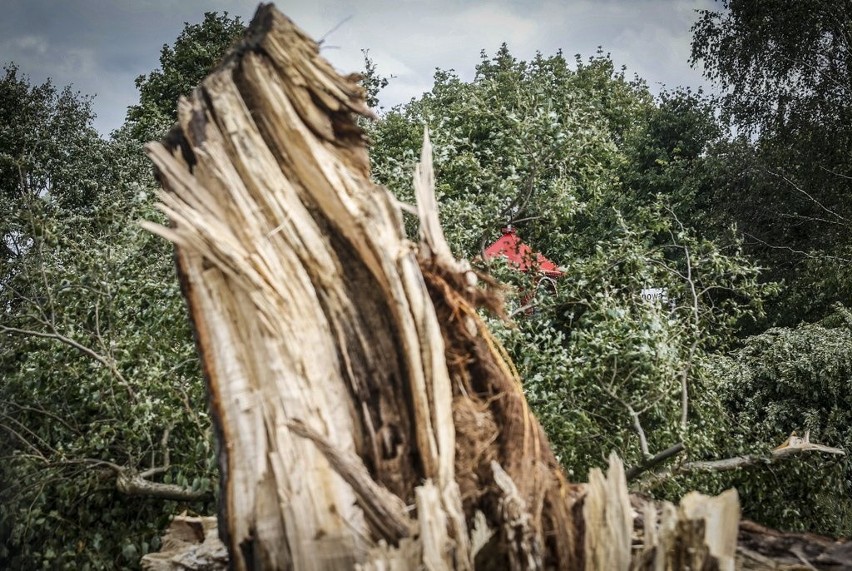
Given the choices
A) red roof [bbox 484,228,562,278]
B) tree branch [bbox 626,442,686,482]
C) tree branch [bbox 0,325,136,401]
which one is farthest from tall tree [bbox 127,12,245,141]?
tree branch [bbox 626,442,686,482]

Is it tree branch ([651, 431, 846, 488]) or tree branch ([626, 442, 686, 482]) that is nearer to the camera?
tree branch ([626, 442, 686, 482])

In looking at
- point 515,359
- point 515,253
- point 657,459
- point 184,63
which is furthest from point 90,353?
point 184,63

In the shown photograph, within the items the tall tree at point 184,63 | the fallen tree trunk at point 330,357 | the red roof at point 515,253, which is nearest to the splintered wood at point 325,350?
the fallen tree trunk at point 330,357

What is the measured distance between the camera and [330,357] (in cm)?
230

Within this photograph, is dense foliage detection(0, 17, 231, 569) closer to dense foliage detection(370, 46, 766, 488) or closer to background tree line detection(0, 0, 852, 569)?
background tree line detection(0, 0, 852, 569)

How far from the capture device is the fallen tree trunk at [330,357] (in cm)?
213

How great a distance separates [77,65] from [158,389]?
49.2 feet

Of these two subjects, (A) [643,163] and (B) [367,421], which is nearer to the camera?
(B) [367,421]

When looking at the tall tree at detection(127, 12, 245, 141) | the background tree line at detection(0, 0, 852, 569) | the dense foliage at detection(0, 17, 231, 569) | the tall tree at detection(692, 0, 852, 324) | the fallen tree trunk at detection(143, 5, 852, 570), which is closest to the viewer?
the fallen tree trunk at detection(143, 5, 852, 570)

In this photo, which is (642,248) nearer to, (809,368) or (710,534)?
(809,368)

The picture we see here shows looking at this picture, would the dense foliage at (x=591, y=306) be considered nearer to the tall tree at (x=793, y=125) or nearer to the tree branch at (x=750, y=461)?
the tree branch at (x=750, y=461)

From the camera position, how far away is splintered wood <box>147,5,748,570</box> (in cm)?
214

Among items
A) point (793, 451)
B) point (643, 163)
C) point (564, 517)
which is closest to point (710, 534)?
point (564, 517)

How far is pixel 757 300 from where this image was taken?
6105 millimetres
